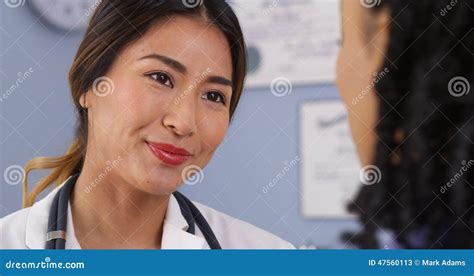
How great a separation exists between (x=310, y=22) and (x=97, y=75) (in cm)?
72

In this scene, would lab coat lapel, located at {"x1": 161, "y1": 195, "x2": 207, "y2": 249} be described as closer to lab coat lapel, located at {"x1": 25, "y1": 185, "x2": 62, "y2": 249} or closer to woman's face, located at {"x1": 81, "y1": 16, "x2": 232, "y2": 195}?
woman's face, located at {"x1": 81, "y1": 16, "x2": 232, "y2": 195}

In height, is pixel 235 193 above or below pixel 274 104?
below

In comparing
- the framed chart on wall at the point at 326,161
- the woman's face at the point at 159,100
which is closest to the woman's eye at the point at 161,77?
the woman's face at the point at 159,100

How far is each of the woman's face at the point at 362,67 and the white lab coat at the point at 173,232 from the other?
44cm

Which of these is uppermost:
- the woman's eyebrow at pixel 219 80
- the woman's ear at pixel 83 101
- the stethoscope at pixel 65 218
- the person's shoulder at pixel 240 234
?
the woman's ear at pixel 83 101

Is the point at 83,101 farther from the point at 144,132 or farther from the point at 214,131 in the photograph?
the point at 214,131

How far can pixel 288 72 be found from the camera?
1.84m

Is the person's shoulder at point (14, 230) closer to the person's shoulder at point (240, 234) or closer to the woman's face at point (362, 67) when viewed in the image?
the person's shoulder at point (240, 234)

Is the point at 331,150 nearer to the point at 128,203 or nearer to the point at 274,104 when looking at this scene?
the point at 274,104

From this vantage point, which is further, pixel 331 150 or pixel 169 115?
pixel 331 150

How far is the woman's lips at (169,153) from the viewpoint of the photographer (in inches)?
68.1

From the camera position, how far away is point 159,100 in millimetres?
1710

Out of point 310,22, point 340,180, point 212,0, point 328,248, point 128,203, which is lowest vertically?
point 328,248
